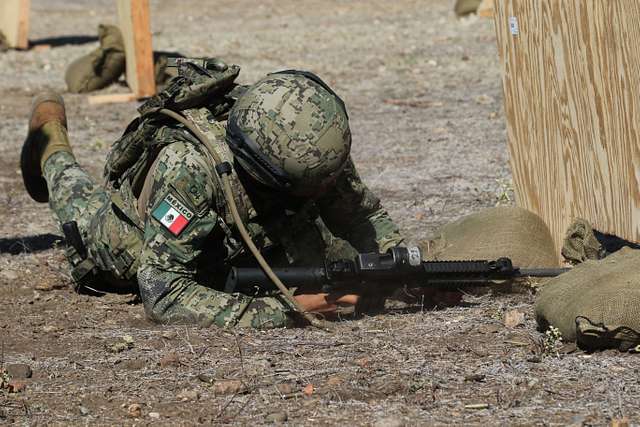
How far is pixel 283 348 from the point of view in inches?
171

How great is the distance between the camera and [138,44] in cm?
1078

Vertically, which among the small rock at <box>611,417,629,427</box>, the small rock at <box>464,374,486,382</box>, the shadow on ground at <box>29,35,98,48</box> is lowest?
the shadow on ground at <box>29,35,98,48</box>

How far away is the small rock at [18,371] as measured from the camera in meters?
4.17

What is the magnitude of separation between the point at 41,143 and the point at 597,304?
350 cm

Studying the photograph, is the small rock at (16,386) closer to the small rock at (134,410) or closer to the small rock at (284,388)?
the small rock at (134,410)

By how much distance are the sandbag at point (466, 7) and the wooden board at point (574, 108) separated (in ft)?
31.4

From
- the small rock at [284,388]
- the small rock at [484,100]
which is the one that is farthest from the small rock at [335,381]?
the small rock at [484,100]

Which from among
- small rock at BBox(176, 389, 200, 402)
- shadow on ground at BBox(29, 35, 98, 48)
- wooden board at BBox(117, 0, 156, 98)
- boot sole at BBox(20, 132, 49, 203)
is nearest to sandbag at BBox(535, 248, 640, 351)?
small rock at BBox(176, 389, 200, 402)

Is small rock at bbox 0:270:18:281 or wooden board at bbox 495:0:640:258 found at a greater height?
wooden board at bbox 495:0:640:258

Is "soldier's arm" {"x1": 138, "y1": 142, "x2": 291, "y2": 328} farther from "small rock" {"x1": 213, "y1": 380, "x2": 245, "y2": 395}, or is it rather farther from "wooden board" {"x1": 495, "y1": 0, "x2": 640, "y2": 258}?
"wooden board" {"x1": 495, "y1": 0, "x2": 640, "y2": 258}

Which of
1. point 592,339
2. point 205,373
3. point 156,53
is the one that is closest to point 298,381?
point 205,373

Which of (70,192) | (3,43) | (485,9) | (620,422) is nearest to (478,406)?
(620,422)

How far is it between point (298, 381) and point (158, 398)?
475 millimetres

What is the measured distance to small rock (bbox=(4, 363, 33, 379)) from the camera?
417 cm
